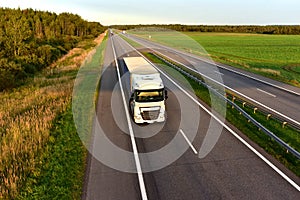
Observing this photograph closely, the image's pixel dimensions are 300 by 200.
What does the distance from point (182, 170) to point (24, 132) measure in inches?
339

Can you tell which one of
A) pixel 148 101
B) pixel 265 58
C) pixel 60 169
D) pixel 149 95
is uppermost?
pixel 265 58

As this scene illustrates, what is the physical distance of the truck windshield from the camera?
14.2m

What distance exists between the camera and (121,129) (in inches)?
551

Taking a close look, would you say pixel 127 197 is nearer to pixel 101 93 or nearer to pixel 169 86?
pixel 101 93

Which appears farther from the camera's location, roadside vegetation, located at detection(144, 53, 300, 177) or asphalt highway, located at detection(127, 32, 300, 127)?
asphalt highway, located at detection(127, 32, 300, 127)

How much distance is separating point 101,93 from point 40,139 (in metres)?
9.68

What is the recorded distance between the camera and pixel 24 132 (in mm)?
13102

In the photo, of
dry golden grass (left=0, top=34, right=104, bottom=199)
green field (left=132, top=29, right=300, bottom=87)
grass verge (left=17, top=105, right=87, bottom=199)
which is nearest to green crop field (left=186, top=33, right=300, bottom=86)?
green field (left=132, top=29, right=300, bottom=87)

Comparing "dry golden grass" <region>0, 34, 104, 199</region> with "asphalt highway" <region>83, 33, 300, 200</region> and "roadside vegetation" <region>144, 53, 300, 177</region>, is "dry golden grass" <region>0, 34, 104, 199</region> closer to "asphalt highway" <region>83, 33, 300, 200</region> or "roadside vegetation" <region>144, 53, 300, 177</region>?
"asphalt highway" <region>83, 33, 300, 200</region>

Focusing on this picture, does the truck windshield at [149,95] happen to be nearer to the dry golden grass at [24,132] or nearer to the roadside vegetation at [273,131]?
the roadside vegetation at [273,131]

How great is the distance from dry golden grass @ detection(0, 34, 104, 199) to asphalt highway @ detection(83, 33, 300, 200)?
2482 mm

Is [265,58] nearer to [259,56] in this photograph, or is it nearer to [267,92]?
[259,56]

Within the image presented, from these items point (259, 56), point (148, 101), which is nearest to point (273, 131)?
point (148, 101)

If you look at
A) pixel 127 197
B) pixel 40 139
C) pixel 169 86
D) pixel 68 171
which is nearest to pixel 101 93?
pixel 169 86
